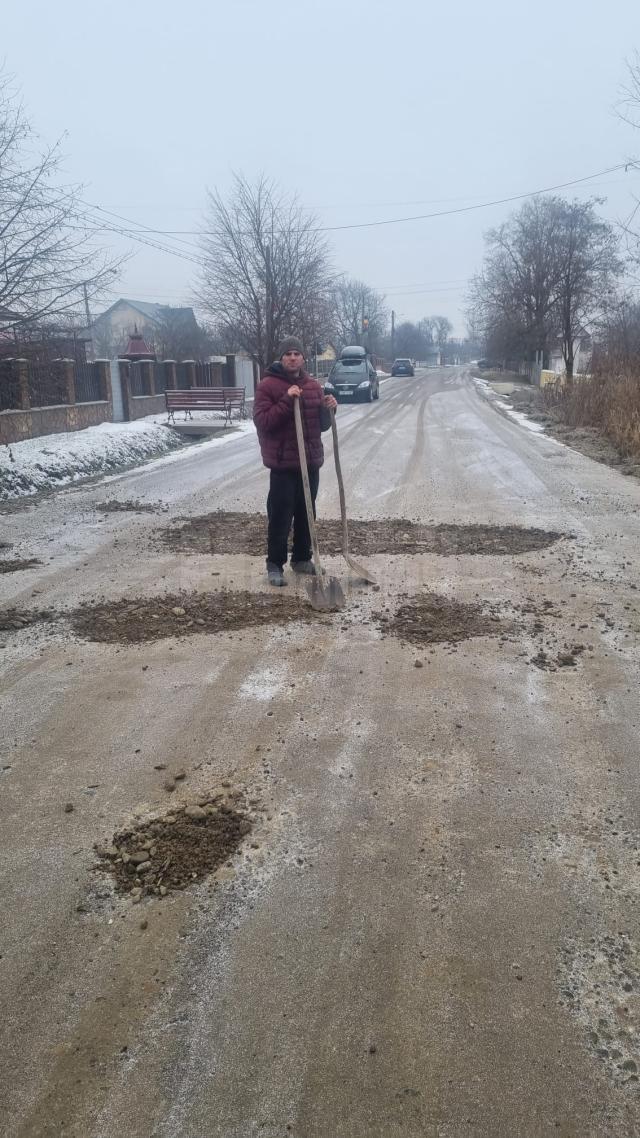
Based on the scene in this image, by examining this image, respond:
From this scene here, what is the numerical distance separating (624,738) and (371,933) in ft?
5.89

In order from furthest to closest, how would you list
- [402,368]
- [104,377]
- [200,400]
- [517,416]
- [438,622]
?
1. [402,368]
2. [517,416]
3. [200,400]
4. [104,377]
5. [438,622]

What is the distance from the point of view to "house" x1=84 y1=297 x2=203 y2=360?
49406 millimetres

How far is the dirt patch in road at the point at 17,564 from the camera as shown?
689cm

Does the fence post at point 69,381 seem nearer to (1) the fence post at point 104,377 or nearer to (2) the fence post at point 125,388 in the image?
(1) the fence post at point 104,377

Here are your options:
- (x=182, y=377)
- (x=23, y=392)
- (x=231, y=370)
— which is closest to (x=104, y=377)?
(x=23, y=392)

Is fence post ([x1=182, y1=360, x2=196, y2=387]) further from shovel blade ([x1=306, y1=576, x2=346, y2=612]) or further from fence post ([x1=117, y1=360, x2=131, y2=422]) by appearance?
shovel blade ([x1=306, y1=576, x2=346, y2=612])

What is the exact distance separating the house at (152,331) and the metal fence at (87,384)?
13.8 metres

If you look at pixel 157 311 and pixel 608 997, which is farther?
pixel 157 311

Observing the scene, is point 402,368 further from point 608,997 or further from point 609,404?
point 608,997

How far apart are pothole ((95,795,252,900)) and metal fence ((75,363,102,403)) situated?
59.4 ft

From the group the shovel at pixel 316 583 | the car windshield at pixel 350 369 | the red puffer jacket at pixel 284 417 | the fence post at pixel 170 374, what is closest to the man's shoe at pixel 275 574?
the shovel at pixel 316 583

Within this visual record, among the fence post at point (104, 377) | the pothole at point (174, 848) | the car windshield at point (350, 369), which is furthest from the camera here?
the car windshield at point (350, 369)

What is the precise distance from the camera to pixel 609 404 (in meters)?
17.1

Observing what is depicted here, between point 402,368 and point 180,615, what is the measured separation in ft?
216
